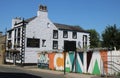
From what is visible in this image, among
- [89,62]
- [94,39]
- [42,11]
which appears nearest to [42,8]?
[42,11]

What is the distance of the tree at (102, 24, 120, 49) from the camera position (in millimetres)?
48656

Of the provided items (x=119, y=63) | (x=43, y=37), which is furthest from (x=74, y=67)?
(x=43, y=37)

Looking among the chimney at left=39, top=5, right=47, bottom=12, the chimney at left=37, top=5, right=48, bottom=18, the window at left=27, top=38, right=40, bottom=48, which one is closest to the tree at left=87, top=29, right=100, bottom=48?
the chimney at left=37, top=5, right=48, bottom=18

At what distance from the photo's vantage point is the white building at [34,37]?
5269 centimetres

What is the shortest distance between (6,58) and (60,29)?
14446 mm

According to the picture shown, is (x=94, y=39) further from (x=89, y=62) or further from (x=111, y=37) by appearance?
(x=89, y=62)

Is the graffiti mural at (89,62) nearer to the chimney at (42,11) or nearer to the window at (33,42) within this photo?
the window at (33,42)

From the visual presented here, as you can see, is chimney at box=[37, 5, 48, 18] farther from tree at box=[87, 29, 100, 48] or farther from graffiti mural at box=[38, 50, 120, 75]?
tree at box=[87, 29, 100, 48]

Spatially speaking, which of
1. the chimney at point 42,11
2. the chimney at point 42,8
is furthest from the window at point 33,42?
the chimney at point 42,8

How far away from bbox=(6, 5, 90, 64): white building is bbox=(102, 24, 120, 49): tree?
340 inches

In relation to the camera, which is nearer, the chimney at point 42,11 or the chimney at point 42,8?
the chimney at point 42,11

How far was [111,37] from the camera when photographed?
4991 cm

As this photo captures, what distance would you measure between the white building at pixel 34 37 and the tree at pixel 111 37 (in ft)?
28.3

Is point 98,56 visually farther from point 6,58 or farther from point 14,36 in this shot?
point 6,58
